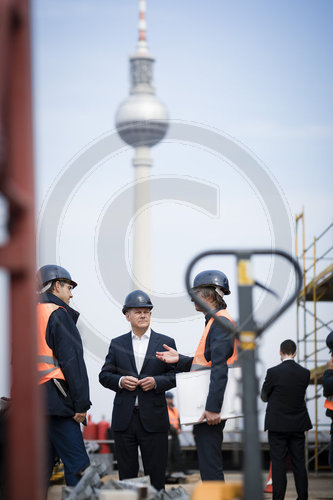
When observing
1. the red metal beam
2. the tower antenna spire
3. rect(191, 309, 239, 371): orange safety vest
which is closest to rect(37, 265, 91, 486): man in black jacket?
rect(191, 309, 239, 371): orange safety vest

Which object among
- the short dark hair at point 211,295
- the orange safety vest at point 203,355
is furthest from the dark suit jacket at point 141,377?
the short dark hair at point 211,295

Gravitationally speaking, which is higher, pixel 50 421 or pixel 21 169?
pixel 21 169

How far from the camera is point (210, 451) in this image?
661 centimetres

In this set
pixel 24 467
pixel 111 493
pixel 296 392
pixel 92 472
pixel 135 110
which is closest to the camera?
pixel 24 467

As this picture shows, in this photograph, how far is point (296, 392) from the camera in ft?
28.3

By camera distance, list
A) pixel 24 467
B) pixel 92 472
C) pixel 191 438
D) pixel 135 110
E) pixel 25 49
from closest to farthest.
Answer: pixel 24 467
pixel 25 49
pixel 92 472
pixel 191 438
pixel 135 110

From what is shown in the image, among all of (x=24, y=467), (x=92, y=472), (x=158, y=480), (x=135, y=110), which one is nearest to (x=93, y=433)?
(x=158, y=480)

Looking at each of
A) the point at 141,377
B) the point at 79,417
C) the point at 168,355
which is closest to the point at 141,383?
the point at 141,377

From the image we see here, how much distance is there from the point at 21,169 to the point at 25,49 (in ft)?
1.21

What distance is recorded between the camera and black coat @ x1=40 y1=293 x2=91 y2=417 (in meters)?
6.81

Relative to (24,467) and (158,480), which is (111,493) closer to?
(24,467)

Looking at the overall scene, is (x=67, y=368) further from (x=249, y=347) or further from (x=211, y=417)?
(x=249, y=347)

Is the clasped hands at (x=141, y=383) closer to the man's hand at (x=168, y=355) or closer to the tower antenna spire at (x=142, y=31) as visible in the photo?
the man's hand at (x=168, y=355)

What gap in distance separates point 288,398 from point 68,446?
2696mm
